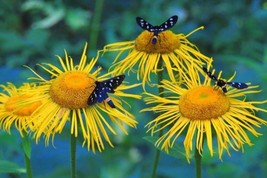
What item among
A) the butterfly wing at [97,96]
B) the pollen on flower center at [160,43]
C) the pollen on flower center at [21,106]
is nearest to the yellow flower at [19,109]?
the pollen on flower center at [21,106]

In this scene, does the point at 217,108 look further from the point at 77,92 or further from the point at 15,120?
the point at 15,120

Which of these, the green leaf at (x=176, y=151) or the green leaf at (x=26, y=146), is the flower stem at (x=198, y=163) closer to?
the green leaf at (x=176, y=151)

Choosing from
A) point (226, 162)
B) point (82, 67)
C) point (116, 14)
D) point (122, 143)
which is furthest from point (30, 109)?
point (116, 14)

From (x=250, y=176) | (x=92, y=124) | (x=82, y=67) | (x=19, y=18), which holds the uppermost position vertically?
(x=19, y=18)

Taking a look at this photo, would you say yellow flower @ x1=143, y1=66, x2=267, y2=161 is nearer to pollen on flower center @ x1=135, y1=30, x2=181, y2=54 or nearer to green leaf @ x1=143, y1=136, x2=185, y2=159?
green leaf @ x1=143, y1=136, x2=185, y2=159

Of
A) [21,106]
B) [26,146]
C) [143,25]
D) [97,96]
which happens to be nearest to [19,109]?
[21,106]

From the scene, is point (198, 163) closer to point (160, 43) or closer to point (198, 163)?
point (198, 163)
